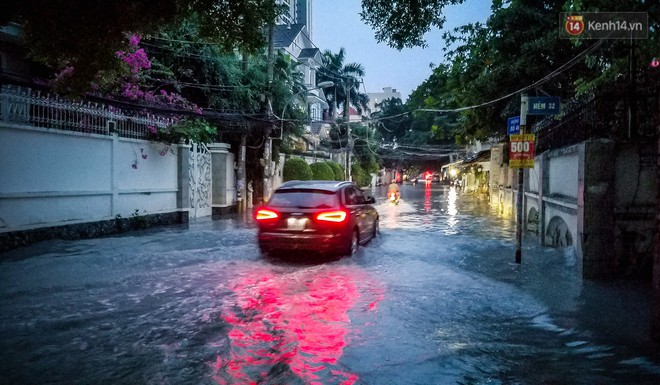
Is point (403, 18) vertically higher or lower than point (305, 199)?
higher

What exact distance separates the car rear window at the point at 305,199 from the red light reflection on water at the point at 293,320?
1341mm

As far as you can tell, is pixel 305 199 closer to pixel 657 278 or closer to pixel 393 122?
pixel 657 278

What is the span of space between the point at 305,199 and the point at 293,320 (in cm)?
416

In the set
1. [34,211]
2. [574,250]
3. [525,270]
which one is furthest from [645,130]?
[34,211]

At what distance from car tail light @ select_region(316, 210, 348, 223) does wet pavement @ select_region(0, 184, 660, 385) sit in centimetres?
88

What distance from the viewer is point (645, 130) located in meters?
7.69

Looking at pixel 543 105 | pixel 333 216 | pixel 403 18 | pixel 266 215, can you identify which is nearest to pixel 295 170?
pixel 266 215

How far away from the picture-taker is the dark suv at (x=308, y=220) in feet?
30.8

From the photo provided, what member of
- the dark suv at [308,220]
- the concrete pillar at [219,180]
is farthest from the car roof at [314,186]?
the concrete pillar at [219,180]

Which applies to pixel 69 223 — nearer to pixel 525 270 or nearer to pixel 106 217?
pixel 106 217

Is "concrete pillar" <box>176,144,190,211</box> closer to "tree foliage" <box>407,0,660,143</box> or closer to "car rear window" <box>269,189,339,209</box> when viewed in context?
"car rear window" <box>269,189,339,209</box>

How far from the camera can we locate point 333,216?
9.51m

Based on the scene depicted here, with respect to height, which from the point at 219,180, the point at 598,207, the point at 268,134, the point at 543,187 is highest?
the point at 268,134

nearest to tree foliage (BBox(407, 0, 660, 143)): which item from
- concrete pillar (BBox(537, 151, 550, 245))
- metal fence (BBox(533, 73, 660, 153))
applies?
concrete pillar (BBox(537, 151, 550, 245))
